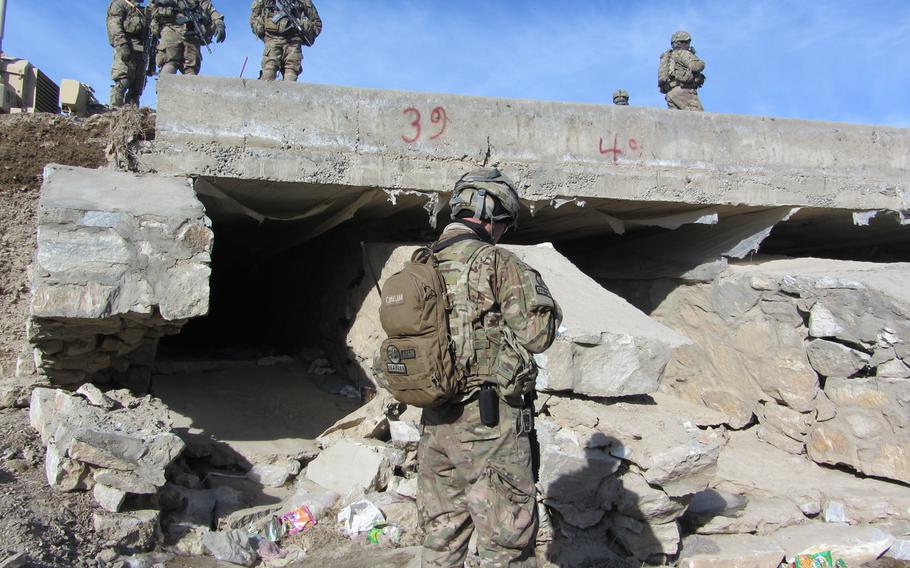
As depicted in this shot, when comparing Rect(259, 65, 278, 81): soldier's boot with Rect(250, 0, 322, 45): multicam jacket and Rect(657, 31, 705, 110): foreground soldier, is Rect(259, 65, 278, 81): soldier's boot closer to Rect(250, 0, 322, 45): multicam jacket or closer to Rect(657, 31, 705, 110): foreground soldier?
Rect(250, 0, 322, 45): multicam jacket

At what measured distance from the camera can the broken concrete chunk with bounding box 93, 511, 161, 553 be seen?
324 cm

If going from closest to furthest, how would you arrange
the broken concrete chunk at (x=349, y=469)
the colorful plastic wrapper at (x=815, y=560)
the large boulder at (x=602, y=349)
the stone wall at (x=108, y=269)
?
the stone wall at (x=108, y=269) < the colorful plastic wrapper at (x=815, y=560) < the large boulder at (x=602, y=349) < the broken concrete chunk at (x=349, y=469)

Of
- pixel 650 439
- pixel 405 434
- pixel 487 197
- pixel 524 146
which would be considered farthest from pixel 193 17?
pixel 650 439

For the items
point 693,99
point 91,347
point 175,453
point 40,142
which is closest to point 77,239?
point 91,347

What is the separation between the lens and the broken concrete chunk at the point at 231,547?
11.2 feet

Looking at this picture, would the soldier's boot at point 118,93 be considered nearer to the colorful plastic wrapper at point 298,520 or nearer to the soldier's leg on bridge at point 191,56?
the soldier's leg on bridge at point 191,56

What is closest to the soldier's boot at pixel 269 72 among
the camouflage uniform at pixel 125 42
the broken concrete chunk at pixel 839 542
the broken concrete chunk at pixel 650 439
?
the camouflage uniform at pixel 125 42

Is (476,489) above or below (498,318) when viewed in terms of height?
below

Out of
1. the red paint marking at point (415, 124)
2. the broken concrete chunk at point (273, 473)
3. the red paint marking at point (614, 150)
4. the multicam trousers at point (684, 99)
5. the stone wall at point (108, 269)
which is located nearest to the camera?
the stone wall at point (108, 269)

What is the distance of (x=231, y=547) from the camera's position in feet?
11.3

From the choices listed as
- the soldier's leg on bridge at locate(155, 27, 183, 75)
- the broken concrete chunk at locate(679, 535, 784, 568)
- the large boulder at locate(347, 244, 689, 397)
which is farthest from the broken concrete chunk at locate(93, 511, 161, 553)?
the soldier's leg on bridge at locate(155, 27, 183, 75)

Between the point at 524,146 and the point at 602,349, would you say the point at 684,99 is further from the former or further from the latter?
the point at 602,349

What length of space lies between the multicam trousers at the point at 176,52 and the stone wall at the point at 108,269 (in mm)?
3883

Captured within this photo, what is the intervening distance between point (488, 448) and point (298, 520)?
1.68 m
